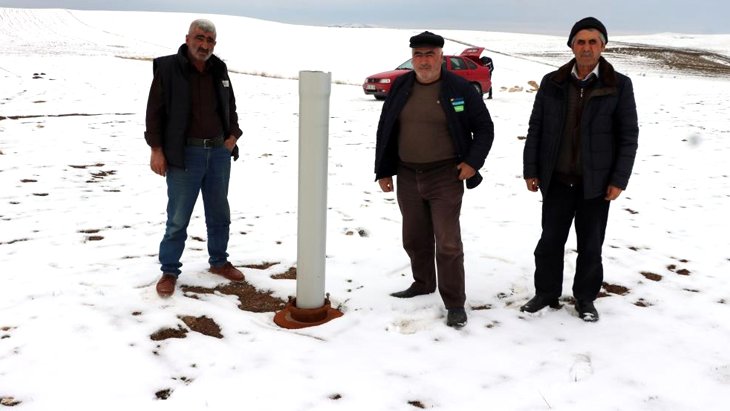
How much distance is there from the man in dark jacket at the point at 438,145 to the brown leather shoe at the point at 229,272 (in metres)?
1.32

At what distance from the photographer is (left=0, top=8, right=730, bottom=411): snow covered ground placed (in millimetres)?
2783

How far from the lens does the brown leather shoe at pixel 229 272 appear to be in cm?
411

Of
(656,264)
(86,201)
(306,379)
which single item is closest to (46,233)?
(86,201)

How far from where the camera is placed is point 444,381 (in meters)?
2.90

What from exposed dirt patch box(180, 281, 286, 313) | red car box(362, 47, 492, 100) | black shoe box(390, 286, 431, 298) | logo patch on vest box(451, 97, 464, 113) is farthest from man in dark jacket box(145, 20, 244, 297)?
red car box(362, 47, 492, 100)

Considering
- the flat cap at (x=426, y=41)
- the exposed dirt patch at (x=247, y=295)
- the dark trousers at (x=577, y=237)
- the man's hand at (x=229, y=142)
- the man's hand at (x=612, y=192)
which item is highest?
the flat cap at (x=426, y=41)

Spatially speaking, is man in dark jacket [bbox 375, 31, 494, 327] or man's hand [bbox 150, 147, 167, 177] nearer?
man in dark jacket [bbox 375, 31, 494, 327]

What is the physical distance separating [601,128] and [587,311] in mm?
1210

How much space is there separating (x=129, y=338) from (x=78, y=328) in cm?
33

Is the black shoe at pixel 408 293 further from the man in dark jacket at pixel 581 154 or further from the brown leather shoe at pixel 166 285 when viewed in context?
the brown leather shoe at pixel 166 285

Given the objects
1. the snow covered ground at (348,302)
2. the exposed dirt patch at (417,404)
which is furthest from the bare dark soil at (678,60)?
the exposed dirt patch at (417,404)

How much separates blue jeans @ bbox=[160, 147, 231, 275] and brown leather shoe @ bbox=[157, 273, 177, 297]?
4 cm

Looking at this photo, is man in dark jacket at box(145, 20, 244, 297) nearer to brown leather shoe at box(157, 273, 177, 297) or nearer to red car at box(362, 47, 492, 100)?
brown leather shoe at box(157, 273, 177, 297)

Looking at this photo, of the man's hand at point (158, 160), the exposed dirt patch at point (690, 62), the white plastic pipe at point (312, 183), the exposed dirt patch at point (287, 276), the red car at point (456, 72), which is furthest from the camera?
the exposed dirt patch at point (690, 62)
